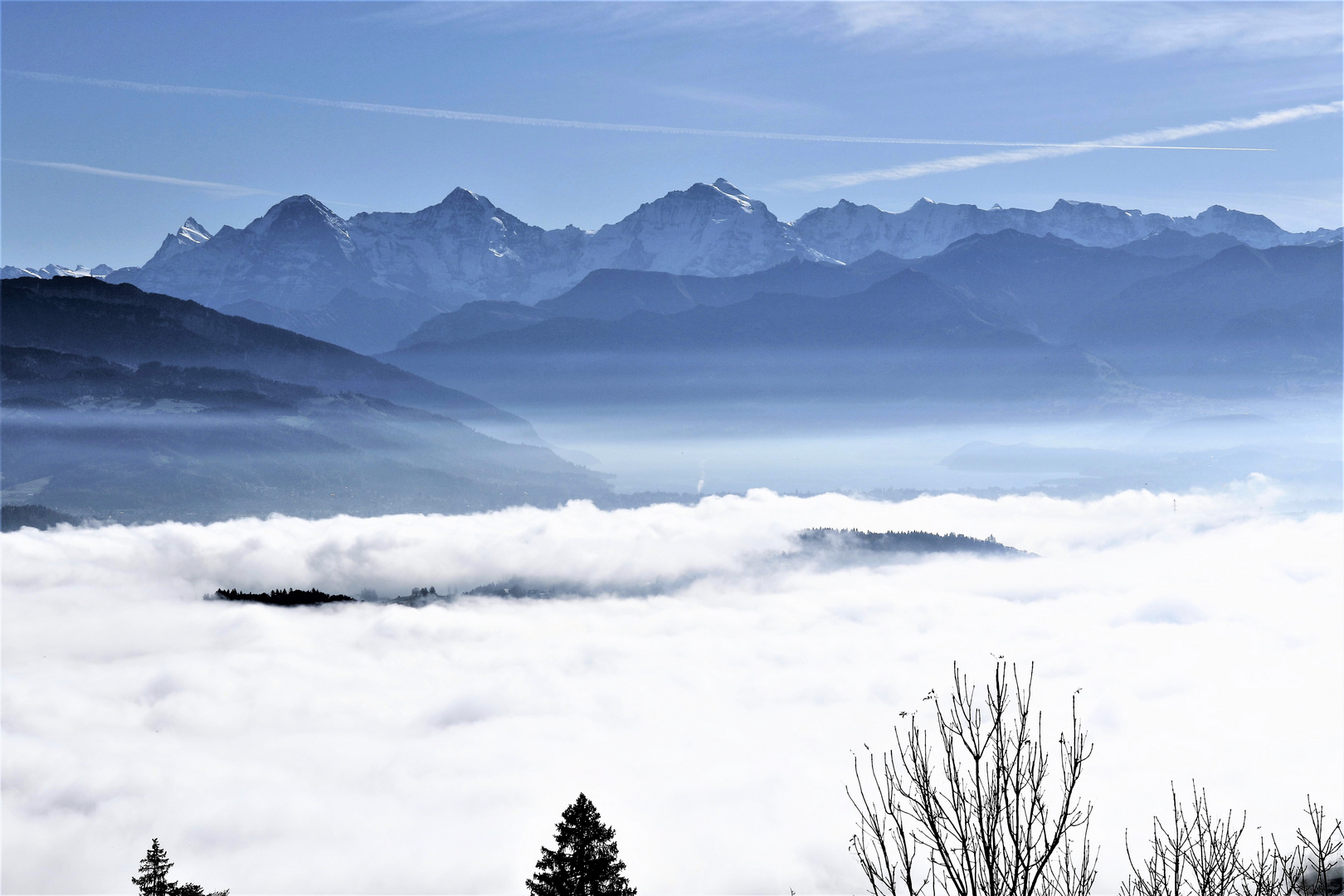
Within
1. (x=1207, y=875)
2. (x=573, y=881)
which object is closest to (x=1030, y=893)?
(x=1207, y=875)

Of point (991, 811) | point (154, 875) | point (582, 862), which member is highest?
point (991, 811)

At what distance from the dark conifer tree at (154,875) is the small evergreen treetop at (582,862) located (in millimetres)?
22364

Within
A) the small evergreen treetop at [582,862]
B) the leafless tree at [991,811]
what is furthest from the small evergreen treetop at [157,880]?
the leafless tree at [991,811]

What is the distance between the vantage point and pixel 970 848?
21.3m

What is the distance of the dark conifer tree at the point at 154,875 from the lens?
57.4 m

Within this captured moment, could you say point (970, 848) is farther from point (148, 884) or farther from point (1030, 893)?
point (148, 884)

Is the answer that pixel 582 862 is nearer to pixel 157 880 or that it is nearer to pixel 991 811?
pixel 157 880

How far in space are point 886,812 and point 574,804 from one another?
125 ft

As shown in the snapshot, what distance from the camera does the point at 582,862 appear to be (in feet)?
176

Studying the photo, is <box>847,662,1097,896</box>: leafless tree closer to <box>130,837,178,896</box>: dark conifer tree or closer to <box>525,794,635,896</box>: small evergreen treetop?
<box>525,794,635,896</box>: small evergreen treetop

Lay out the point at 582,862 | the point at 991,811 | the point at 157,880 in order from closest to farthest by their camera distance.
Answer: the point at 991,811, the point at 582,862, the point at 157,880

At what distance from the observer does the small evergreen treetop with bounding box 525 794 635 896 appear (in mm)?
52938

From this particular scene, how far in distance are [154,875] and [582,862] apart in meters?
27.3

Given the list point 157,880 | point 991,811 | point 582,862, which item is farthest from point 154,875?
point 991,811
